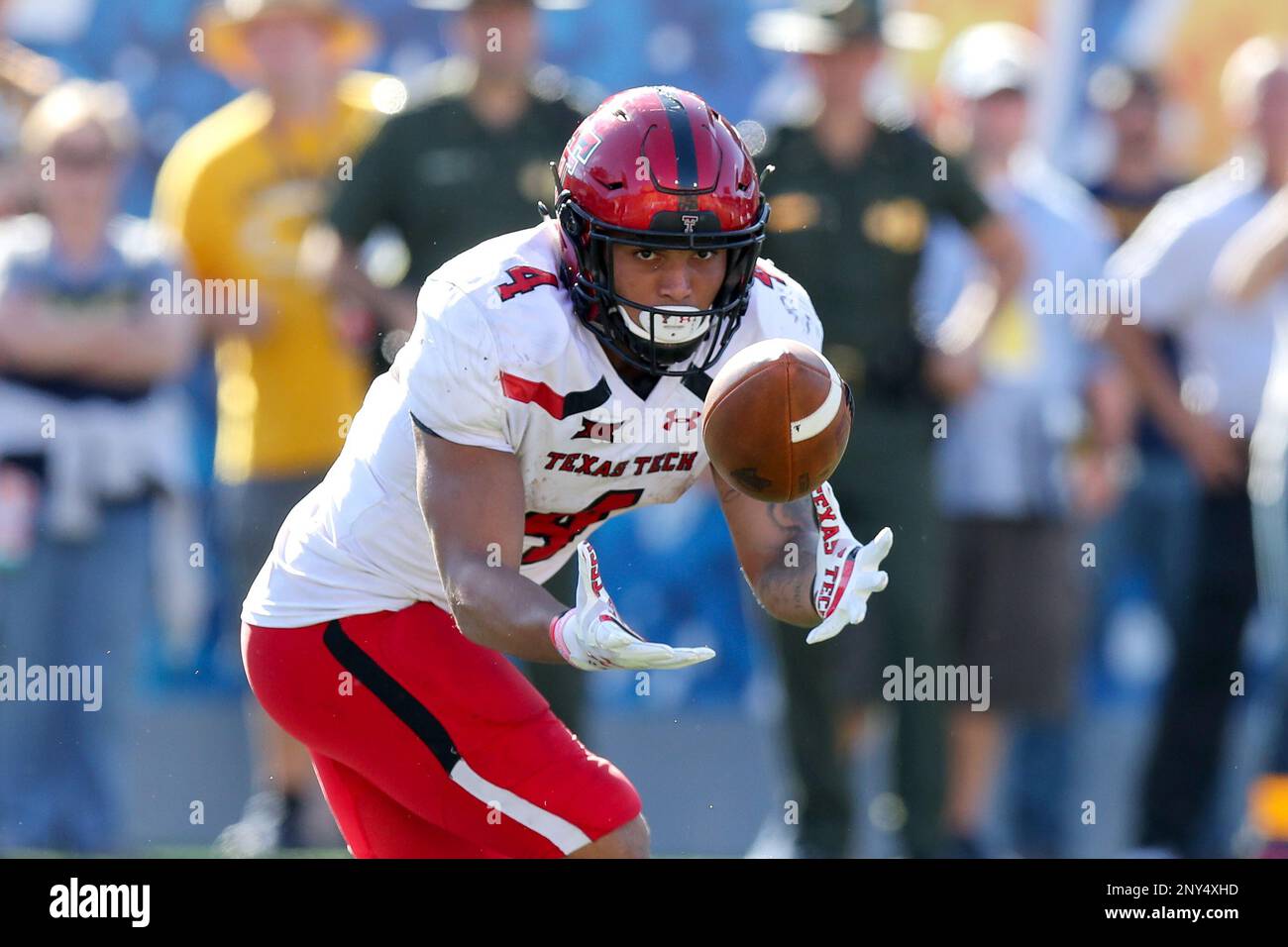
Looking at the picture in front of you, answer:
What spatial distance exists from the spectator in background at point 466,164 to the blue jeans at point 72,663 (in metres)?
1.02

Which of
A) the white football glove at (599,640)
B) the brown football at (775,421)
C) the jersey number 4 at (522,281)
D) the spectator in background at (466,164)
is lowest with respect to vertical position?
the white football glove at (599,640)

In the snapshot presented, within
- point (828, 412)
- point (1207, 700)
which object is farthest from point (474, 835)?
point (1207, 700)

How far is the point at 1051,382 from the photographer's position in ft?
22.0

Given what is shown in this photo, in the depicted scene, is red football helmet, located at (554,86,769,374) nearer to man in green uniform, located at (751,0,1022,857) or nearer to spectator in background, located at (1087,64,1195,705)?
man in green uniform, located at (751,0,1022,857)

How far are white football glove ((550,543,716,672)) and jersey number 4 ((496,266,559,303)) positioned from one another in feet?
1.85

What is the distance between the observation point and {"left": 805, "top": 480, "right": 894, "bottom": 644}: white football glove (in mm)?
3799

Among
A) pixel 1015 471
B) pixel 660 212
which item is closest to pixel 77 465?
pixel 1015 471

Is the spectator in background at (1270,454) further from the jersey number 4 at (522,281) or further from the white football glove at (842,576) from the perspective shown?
the jersey number 4 at (522,281)

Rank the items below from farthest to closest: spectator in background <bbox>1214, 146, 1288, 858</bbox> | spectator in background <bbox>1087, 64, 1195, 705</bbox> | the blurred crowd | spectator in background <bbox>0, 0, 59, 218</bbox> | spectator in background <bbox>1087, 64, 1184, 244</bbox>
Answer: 1. spectator in background <bbox>1087, 64, 1184, 244</bbox>
2. spectator in background <bbox>1087, 64, 1195, 705</bbox>
3. spectator in background <bbox>0, 0, 59, 218</bbox>
4. spectator in background <bbox>1214, 146, 1288, 858</bbox>
5. the blurred crowd

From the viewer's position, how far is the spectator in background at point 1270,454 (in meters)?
6.35

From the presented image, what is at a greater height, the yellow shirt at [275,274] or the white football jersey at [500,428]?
the yellow shirt at [275,274]

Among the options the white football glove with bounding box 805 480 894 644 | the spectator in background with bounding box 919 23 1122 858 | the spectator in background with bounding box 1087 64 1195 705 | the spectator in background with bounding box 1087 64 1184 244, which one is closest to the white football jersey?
the white football glove with bounding box 805 480 894 644

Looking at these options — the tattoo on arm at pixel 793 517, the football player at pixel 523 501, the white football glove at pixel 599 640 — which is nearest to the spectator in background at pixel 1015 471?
the tattoo on arm at pixel 793 517
